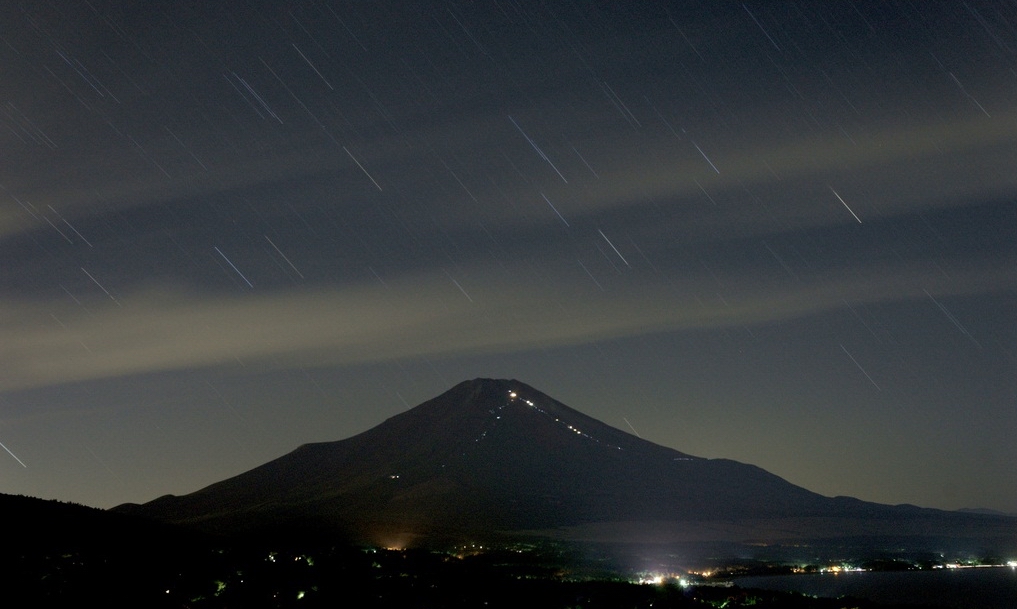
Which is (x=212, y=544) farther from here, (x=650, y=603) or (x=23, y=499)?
(x=650, y=603)

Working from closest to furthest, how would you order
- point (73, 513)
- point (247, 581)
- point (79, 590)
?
point (79, 590)
point (247, 581)
point (73, 513)

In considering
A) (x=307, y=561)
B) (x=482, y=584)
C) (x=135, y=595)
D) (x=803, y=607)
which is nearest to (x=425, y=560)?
(x=482, y=584)

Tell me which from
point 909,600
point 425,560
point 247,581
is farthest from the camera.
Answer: point 909,600

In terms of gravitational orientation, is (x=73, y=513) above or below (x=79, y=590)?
above

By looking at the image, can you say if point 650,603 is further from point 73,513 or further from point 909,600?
point 909,600

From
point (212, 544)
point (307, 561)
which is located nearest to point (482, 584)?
point (307, 561)

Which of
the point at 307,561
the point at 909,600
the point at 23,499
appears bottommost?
the point at 909,600

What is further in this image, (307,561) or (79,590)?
(307,561)
